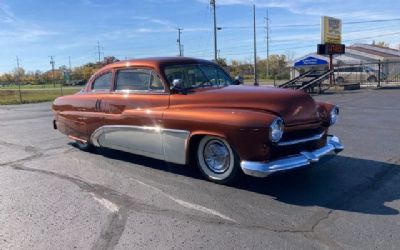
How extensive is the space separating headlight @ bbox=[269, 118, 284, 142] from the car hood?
0.49ft

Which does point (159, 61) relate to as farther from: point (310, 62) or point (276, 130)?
point (310, 62)

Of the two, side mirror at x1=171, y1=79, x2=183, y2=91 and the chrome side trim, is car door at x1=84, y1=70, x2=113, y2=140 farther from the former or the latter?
the chrome side trim

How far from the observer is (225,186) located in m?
5.17

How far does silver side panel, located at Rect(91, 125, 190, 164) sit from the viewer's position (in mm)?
5445

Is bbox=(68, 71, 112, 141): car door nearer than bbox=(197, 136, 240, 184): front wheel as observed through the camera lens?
No

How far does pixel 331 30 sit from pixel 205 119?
3122 cm

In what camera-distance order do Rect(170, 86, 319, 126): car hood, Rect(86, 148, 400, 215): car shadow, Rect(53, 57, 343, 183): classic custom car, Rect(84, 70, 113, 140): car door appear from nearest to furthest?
Rect(86, 148, 400, 215): car shadow
Rect(53, 57, 343, 183): classic custom car
Rect(170, 86, 319, 126): car hood
Rect(84, 70, 113, 140): car door

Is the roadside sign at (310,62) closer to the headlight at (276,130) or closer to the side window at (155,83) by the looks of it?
the side window at (155,83)

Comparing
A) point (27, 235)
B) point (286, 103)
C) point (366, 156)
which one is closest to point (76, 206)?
point (27, 235)

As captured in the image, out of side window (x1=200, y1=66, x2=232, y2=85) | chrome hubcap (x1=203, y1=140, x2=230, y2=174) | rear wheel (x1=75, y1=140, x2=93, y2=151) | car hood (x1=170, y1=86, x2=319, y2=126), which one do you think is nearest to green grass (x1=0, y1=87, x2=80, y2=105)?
rear wheel (x1=75, y1=140, x2=93, y2=151)

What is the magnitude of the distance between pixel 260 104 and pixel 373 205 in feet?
5.52

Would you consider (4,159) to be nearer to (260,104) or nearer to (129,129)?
(129,129)

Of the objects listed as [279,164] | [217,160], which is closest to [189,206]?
[217,160]

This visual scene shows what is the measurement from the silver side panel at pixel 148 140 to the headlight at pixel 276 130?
3.85 ft
